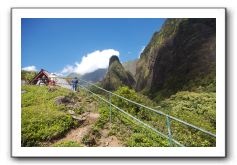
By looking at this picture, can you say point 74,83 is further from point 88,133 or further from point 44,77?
point 88,133

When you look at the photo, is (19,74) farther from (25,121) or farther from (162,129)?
(162,129)

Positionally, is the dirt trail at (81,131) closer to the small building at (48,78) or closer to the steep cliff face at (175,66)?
the small building at (48,78)

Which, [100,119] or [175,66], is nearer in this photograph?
[100,119]

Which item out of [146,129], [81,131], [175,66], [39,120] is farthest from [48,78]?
[175,66]

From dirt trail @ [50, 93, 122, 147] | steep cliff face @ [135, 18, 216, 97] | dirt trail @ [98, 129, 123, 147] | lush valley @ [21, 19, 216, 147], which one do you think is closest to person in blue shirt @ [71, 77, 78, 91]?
lush valley @ [21, 19, 216, 147]

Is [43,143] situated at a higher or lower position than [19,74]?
lower

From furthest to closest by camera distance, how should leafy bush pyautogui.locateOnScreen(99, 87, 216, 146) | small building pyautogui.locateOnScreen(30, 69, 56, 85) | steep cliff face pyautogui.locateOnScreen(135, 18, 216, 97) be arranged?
steep cliff face pyautogui.locateOnScreen(135, 18, 216, 97) < small building pyautogui.locateOnScreen(30, 69, 56, 85) < leafy bush pyautogui.locateOnScreen(99, 87, 216, 146)

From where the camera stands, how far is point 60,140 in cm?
477

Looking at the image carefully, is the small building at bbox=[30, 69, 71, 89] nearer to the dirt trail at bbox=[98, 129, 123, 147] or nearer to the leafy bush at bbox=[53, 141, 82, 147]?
the leafy bush at bbox=[53, 141, 82, 147]

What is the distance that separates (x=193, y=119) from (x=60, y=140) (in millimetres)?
2757

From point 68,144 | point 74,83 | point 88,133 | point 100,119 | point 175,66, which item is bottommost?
point 68,144

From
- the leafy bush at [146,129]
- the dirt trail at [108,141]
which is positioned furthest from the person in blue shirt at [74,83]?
the dirt trail at [108,141]

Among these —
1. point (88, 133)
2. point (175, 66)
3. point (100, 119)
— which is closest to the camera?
point (88, 133)
